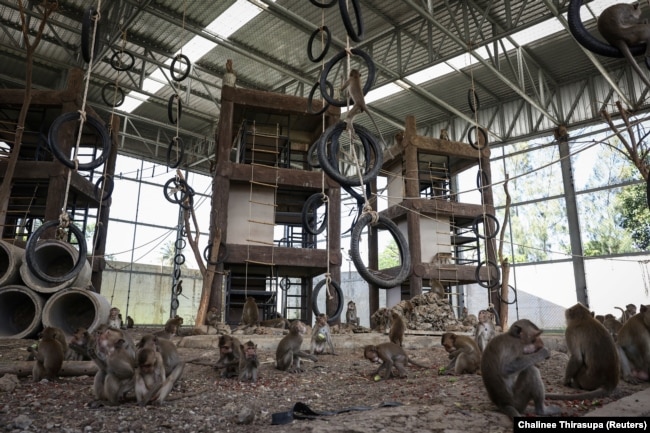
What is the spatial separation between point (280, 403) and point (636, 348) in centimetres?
500

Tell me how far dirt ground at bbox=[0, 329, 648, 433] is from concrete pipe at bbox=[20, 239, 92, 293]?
2.73 meters

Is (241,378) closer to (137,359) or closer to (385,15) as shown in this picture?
(137,359)

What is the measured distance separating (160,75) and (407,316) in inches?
698

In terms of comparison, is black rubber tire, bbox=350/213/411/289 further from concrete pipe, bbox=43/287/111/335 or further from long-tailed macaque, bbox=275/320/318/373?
concrete pipe, bbox=43/287/111/335

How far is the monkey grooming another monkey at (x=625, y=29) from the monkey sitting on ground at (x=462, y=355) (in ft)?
15.3

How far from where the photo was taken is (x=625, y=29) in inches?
192

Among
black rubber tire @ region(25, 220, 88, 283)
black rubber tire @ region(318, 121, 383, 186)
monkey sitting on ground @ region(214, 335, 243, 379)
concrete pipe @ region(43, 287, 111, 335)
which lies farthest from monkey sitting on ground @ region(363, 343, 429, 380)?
concrete pipe @ region(43, 287, 111, 335)

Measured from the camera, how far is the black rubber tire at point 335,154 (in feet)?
24.2

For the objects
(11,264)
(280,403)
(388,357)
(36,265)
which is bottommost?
(280,403)

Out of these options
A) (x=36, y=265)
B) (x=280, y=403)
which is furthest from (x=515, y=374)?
(x=36, y=265)

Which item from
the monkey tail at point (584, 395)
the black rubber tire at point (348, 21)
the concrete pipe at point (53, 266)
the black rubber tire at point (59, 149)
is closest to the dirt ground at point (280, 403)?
the monkey tail at point (584, 395)

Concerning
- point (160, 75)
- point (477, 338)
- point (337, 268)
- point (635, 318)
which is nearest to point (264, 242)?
point (337, 268)

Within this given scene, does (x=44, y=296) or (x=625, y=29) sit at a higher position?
(x=625, y=29)

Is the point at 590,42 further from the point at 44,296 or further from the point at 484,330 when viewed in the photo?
the point at 44,296
